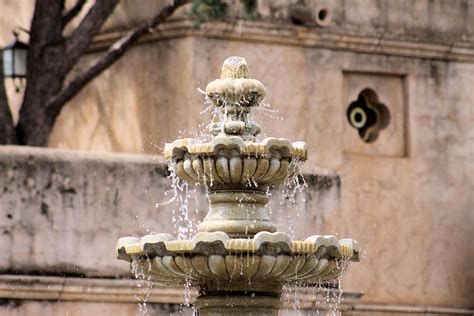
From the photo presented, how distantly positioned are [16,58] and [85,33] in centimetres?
100

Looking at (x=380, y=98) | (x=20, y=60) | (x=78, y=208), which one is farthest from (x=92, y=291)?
(x=380, y=98)

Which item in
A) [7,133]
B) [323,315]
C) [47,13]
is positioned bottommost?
[323,315]

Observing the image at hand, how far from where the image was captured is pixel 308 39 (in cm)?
2173

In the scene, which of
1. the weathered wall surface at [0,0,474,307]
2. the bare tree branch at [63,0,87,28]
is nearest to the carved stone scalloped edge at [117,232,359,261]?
the weathered wall surface at [0,0,474,307]

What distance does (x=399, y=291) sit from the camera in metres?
22.2

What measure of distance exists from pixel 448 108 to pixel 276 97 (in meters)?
2.41

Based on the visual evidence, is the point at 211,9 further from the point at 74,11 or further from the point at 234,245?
the point at 234,245

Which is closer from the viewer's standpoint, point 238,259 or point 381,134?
point 238,259

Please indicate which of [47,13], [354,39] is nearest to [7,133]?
[47,13]

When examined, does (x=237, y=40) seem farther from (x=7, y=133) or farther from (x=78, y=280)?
(x=78, y=280)

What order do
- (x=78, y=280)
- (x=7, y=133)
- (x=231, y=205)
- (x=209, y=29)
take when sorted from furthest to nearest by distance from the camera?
(x=209, y=29) < (x=7, y=133) < (x=78, y=280) < (x=231, y=205)

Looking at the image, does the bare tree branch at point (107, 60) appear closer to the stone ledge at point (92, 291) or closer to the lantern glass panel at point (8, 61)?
the lantern glass panel at point (8, 61)

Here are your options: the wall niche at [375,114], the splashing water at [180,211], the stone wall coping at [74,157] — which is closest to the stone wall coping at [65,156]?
the stone wall coping at [74,157]

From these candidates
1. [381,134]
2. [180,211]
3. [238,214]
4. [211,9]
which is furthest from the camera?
[381,134]
